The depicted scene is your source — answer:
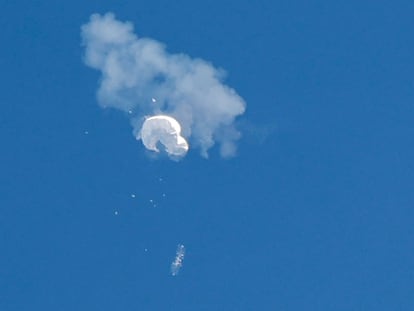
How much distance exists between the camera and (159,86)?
7.34 meters

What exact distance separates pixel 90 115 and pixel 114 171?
52 cm

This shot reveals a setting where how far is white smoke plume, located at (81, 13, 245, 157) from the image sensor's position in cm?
730

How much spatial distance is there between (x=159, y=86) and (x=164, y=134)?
0.42 m

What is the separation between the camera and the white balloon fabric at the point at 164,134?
7.28m

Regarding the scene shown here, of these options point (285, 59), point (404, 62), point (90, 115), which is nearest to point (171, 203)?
point (90, 115)

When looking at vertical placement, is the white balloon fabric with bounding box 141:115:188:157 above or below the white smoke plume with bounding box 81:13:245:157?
→ below

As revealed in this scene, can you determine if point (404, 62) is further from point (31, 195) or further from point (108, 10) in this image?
point (31, 195)

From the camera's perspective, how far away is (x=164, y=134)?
23.9 feet

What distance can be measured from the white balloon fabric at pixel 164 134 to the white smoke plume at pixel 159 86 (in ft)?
0.12

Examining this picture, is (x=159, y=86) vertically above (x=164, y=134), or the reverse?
(x=159, y=86)

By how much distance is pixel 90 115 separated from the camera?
24.0 feet

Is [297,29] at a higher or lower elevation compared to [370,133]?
higher

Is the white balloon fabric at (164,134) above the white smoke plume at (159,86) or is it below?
below

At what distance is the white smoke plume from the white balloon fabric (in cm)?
4
